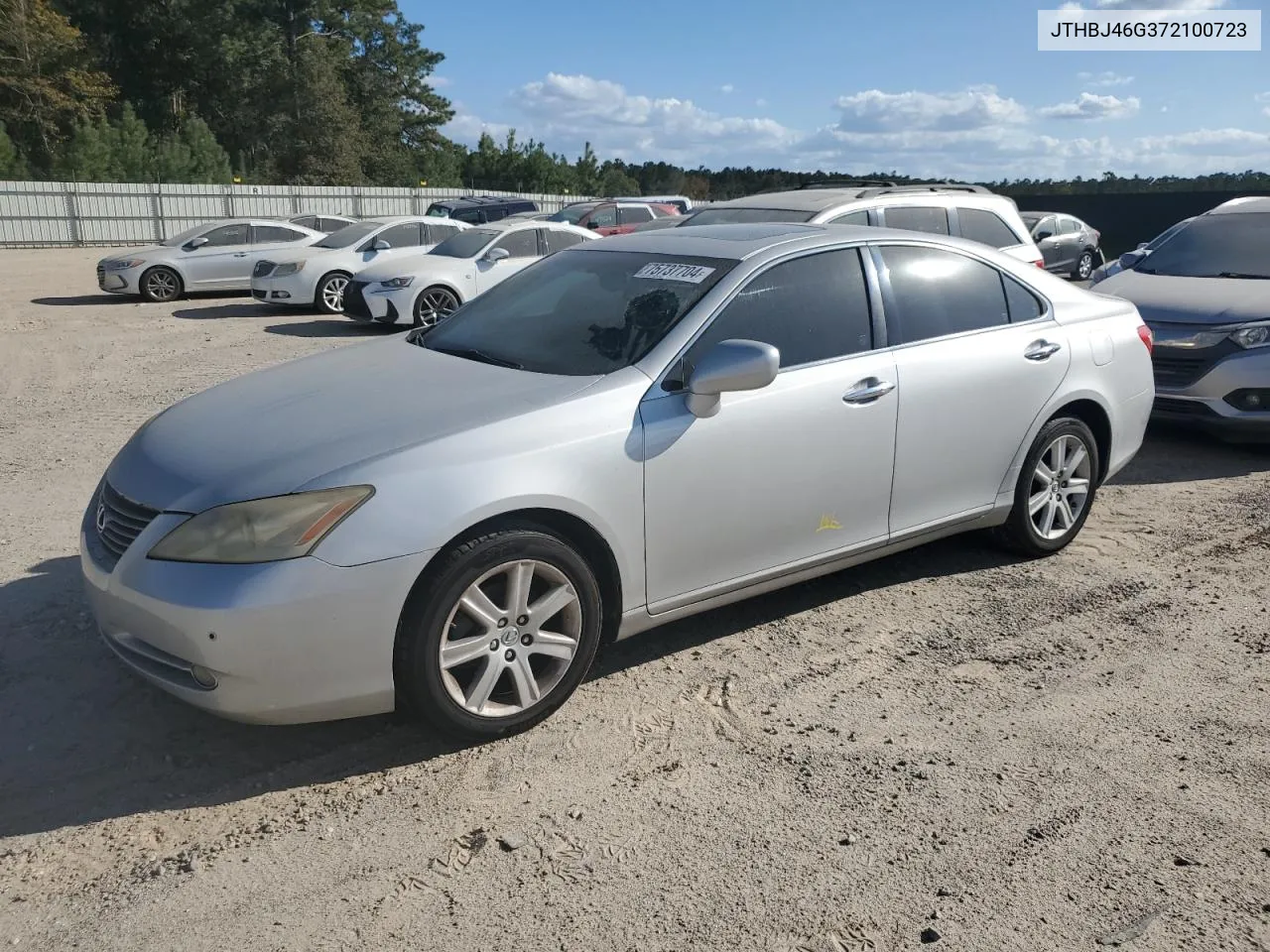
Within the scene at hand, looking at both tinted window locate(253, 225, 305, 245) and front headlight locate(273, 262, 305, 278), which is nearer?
front headlight locate(273, 262, 305, 278)

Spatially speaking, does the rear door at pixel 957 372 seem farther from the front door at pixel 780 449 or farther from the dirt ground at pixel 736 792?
the dirt ground at pixel 736 792

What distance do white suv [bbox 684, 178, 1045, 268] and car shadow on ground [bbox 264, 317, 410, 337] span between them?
6151 millimetres

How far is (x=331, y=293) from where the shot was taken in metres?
16.2

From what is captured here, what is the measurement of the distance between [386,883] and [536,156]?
70.7m

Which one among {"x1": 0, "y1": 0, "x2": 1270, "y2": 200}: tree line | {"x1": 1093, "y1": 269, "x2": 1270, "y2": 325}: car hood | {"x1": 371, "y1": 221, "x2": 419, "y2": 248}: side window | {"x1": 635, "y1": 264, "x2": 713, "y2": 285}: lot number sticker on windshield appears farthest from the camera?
{"x1": 0, "y1": 0, "x2": 1270, "y2": 200}: tree line

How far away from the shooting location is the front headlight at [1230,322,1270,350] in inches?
294

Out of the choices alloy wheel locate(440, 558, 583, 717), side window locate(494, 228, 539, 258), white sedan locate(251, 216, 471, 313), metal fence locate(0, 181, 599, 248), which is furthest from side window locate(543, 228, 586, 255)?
metal fence locate(0, 181, 599, 248)

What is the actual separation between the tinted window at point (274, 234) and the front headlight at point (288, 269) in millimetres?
2395

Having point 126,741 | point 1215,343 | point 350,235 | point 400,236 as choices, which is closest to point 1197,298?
point 1215,343

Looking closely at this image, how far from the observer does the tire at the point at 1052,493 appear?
5.14m

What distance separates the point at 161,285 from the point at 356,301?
218 inches

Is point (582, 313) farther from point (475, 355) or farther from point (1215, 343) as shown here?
point (1215, 343)

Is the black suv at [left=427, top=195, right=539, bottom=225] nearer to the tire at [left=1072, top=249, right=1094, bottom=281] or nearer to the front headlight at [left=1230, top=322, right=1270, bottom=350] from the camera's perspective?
the tire at [left=1072, top=249, right=1094, bottom=281]

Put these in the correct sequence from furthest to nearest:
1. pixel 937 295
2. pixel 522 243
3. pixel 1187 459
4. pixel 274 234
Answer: pixel 274 234 → pixel 522 243 → pixel 1187 459 → pixel 937 295
